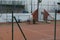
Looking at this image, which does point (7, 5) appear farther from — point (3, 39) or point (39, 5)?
point (3, 39)

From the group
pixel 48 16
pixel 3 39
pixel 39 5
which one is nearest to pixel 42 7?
pixel 39 5

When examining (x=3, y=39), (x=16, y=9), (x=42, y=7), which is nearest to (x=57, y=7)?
(x=42, y=7)

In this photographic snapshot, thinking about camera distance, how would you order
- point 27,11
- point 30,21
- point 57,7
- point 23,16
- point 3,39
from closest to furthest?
point 3,39
point 30,21
point 23,16
point 27,11
point 57,7

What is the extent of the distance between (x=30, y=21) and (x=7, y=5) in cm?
698

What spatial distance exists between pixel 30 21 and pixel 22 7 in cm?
671

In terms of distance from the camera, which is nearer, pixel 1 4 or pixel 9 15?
pixel 9 15

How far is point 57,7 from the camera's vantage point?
35.2 meters

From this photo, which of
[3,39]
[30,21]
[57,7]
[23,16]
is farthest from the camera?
[57,7]

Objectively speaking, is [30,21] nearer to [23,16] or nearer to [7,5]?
[23,16]

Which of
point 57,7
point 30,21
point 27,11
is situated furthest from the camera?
point 57,7

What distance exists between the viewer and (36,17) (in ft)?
97.0

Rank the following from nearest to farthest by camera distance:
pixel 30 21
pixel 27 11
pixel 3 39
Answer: pixel 3 39
pixel 30 21
pixel 27 11

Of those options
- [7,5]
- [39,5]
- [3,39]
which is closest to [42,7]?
[39,5]

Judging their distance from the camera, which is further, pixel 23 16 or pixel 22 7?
pixel 22 7
